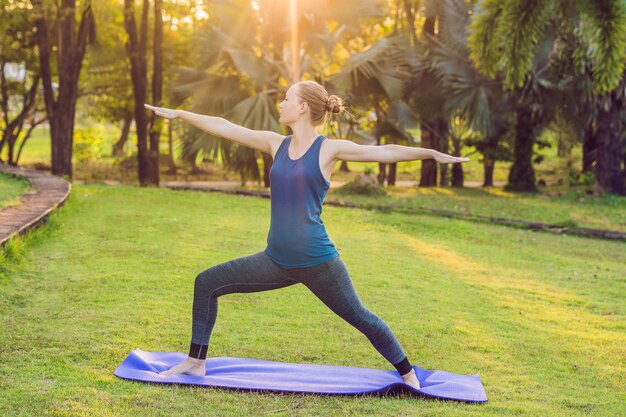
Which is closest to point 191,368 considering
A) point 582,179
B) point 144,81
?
point 144,81

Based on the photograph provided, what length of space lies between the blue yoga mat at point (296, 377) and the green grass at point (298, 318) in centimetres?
9

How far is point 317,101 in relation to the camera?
5.23 m

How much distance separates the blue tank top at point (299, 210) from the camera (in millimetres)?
5066

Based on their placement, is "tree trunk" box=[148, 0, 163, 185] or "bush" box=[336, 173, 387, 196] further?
"tree trunk" box=[148, 0, 163, 185]

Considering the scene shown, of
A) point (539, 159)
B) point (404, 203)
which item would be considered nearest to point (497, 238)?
point (404, 203)

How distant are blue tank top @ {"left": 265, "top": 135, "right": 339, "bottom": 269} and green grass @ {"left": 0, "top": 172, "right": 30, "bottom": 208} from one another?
299 inches

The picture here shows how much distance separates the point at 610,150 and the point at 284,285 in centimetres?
1984

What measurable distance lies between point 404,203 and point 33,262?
11.6 metres

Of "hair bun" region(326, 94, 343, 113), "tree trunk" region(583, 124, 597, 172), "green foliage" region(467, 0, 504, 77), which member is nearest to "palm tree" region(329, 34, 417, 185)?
A: "green foliage" region(467, 0, 504, 77)

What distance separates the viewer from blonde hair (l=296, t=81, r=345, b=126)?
205 inches

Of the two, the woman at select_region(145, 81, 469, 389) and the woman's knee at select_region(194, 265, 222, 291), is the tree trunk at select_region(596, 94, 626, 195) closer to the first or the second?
the woman at select_region(145, 81, 469, 389)

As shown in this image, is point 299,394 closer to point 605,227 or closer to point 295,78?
point 605,227

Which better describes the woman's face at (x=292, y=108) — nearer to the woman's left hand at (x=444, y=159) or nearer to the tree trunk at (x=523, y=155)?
the woman's left hand at (x=444, y=159)

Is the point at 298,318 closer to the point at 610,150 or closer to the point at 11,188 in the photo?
the point at 11,188
